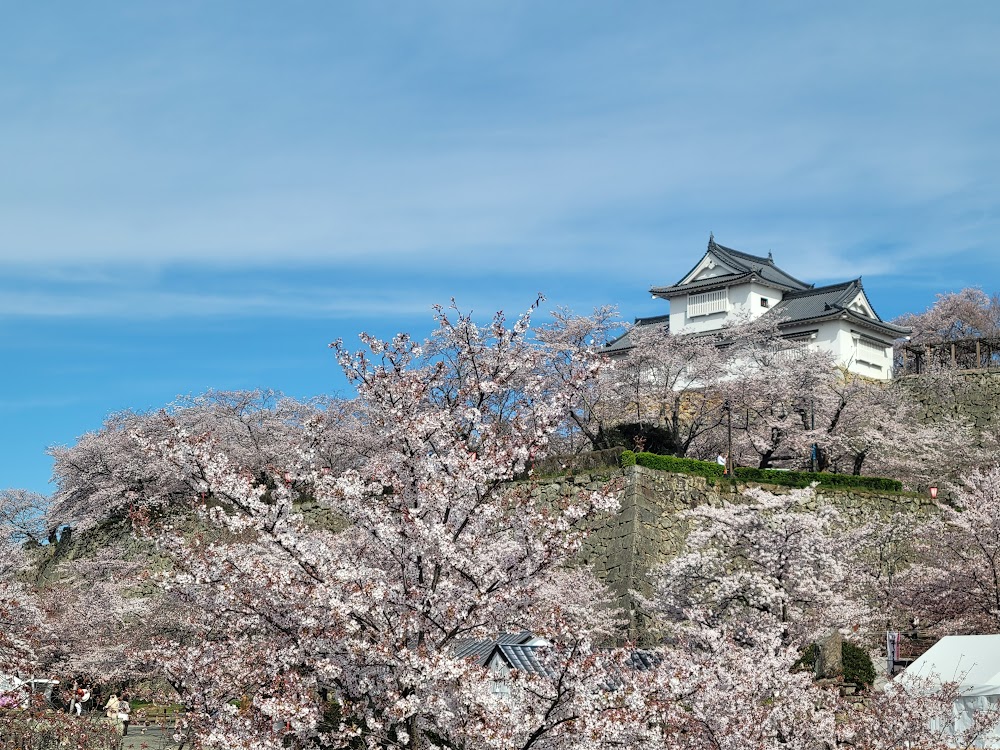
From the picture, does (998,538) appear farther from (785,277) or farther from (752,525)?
(785,277)

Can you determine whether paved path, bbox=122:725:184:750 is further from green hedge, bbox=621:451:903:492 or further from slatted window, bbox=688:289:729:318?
slatted window, bbox=688:289:729:318

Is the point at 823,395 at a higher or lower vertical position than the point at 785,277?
lower

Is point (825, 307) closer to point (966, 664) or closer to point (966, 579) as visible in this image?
point (966, 579)

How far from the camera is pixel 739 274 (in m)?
38.8

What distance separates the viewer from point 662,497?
75.9 feet

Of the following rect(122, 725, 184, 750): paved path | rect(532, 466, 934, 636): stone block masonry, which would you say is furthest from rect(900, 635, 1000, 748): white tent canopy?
rect(122, 725, 184, 750): paved path

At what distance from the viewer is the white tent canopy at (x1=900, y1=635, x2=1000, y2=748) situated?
13.5 m

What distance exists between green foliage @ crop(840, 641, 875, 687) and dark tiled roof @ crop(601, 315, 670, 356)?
2006 cm

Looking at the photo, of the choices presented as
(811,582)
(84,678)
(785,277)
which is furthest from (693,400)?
(84,678)

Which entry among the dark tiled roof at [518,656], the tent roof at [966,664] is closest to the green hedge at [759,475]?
the tent roof at [966,664]

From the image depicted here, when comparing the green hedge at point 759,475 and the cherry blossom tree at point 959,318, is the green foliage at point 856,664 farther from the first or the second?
the cherry blossom tree at point 959,318

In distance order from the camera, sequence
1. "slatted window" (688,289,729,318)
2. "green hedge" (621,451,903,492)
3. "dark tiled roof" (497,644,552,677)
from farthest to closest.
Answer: "slatted window" (688,289,729,318)
"green hedge" (621,451,903,492)
"dark tiled roof" (497,644,552,677)

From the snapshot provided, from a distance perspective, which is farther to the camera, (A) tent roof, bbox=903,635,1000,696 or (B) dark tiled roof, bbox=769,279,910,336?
(B) dark tiled roof, bbox=769,279,910,336

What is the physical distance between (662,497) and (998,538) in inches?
265
